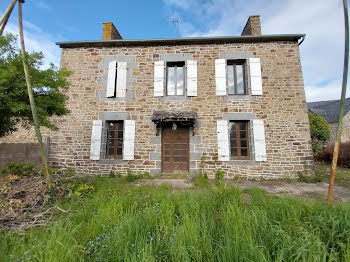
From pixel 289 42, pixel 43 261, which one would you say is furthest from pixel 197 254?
pixel 289 42

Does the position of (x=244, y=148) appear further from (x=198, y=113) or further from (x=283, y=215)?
(x=283, y=215)

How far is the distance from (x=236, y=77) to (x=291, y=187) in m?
4.56

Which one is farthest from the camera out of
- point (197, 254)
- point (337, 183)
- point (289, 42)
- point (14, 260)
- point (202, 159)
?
point (289, 42)

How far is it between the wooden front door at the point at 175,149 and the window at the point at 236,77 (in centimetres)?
260

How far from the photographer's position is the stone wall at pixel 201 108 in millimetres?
6199

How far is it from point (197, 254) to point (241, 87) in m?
6.58

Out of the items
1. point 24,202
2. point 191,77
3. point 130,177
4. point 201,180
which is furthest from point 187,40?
point 24,202

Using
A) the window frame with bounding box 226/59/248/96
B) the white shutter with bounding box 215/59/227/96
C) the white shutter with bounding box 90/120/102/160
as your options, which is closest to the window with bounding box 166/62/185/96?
the white shutter with bounding box 215/59/227/96

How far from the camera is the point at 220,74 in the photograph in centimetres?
663

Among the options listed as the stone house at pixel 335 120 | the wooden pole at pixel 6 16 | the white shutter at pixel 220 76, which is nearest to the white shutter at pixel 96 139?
the wooden pole at pixel 6 16

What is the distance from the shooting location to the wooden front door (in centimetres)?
649

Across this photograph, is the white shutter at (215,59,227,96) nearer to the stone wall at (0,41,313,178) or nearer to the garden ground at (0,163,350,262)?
the stone wall at (0,41,313,178)

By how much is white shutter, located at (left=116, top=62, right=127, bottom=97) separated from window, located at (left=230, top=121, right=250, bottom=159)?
4.68m

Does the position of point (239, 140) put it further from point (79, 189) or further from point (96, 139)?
point (96, 139)
